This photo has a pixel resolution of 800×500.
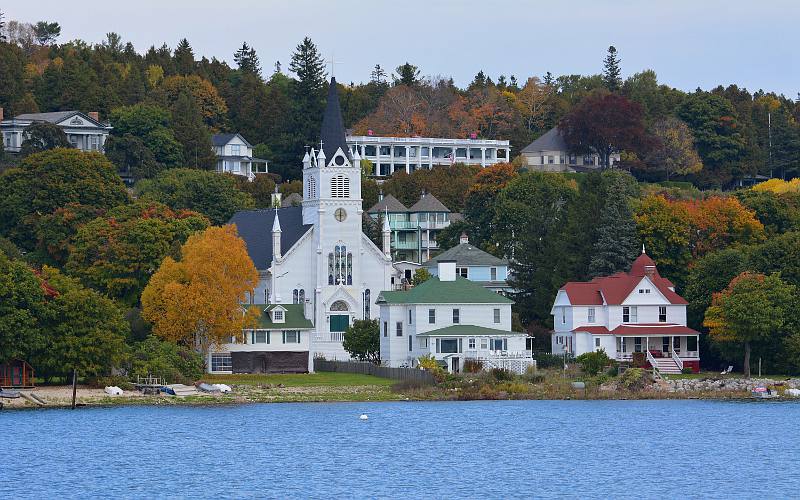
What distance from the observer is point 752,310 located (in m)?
96.9

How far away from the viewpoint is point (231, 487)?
65.0m

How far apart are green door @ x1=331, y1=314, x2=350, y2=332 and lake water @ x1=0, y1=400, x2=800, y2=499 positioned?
919 inches

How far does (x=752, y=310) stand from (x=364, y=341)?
23.9 meters

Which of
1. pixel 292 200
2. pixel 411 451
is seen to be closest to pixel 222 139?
pixel 292 200

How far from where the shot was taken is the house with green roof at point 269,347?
103 metres

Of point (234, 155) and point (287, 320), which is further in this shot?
point (234, 155)

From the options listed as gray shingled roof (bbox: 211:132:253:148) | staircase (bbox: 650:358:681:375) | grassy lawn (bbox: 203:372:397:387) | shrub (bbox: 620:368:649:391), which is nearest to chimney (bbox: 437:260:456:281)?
grassy lawn (bbox: 203:372:397:387)

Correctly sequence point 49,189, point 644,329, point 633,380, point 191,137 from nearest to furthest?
point 633,380, point 644,329, point 49,189, point 191,137

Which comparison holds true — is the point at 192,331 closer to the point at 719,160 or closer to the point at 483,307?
the point at 483,307

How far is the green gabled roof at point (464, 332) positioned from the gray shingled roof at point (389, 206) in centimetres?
4675

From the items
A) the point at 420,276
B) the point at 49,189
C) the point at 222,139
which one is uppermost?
the point at 222,139

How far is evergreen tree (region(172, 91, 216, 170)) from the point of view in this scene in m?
170

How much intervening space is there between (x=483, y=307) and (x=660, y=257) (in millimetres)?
16567

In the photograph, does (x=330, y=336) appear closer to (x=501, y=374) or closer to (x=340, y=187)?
(x=340, y=187)
